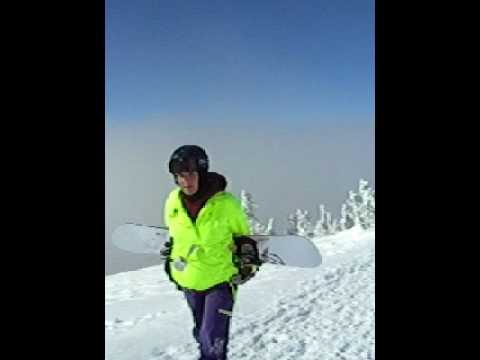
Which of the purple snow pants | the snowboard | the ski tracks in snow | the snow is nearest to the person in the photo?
the purple snow pants

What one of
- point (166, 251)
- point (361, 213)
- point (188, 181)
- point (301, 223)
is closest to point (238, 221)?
point (188, 181)

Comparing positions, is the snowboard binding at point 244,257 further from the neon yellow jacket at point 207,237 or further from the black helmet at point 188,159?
the black helmet at point 188,159

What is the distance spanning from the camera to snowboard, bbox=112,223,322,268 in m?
3.77

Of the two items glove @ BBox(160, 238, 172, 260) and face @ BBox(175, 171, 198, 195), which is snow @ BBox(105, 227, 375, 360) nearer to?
glove @ BBox(160, 238, 172, 260)

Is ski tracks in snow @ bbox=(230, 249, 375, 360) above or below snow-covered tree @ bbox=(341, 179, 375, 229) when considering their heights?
below

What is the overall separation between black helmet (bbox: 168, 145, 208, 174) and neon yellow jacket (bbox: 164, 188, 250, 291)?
0.19 meters

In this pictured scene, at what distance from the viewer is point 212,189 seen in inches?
137

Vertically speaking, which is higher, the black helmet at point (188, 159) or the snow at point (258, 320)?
the black helmet at point (188, 159)

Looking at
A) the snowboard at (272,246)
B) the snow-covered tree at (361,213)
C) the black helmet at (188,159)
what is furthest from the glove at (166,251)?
the snow-covered tree at (361,213)

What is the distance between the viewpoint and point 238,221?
3.47 m

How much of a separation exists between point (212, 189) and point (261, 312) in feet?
6.19

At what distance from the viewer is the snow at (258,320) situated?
4.23 m
